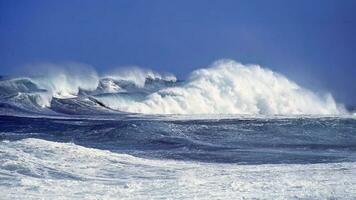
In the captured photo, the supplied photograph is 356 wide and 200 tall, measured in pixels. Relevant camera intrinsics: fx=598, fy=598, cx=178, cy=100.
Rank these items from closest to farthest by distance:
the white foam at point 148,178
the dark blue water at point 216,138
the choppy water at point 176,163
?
the white foam at point 148,178
the choppy water at point 176,163
the dark blue water at point 216,138

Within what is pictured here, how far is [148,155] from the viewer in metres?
17.1

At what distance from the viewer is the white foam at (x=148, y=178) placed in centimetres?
1054

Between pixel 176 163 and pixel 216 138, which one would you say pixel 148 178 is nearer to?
pixel 176 163

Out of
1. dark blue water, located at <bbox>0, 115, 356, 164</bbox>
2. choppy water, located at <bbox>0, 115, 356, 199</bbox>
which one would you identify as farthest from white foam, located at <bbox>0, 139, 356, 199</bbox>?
dark blue water, located at <bbox>0, 115, 356, 164</bbox>

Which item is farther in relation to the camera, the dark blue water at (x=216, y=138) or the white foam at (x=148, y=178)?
the dark blue water at (x=216, y=138)

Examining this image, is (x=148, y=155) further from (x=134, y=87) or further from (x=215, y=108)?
(x=134, y=87)

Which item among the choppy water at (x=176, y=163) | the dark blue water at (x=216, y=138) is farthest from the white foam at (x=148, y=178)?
the dark blue water at (x=216, y=138)

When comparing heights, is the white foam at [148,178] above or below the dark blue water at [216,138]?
below

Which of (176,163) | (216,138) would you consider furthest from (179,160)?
(216,138)

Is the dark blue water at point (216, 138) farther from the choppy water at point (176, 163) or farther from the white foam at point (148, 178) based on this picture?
the white foam at point (148, 178)

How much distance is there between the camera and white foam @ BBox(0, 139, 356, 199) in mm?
10539

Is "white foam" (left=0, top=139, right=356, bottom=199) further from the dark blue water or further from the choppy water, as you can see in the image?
the dark blue water

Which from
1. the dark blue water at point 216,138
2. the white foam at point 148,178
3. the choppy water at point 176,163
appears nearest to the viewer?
the white foam at point 148,178

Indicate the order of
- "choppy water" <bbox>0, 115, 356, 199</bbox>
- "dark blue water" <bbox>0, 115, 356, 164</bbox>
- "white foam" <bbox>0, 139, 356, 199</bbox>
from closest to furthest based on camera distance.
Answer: "white foam" <bbox>0, 139, 356, 199</bbox> < "choppy water" <bbox>0, 115, 356, 199</bbox> < "dark blue water" <bbox>0, 115, 356, 164</bbox>
